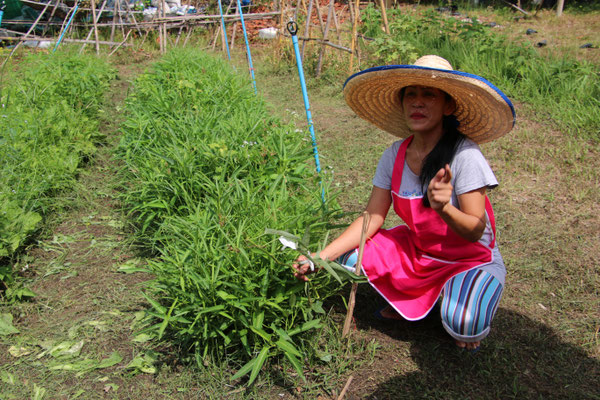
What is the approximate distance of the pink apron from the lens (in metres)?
2.14

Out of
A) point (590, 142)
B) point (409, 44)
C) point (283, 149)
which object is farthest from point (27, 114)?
point (590, 142)

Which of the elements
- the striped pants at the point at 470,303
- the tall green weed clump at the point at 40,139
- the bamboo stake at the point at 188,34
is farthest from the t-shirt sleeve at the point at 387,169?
the bamboo stake at the point at 188,34

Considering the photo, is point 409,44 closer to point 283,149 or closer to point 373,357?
point 283,149

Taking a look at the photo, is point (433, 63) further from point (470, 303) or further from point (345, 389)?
point (345, 389)

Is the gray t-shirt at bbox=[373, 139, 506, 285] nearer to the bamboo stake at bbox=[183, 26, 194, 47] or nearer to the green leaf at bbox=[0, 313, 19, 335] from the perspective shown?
the green leaf at bbox=[0, 313, 19, 335]

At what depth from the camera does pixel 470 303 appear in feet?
6.57

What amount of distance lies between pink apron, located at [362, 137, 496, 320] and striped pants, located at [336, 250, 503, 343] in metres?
0.06

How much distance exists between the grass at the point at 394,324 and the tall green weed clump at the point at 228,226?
0.15m

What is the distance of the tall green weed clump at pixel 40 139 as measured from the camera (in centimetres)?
315

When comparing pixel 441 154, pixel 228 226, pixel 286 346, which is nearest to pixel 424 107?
pixel 441 154

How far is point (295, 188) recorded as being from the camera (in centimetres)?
302

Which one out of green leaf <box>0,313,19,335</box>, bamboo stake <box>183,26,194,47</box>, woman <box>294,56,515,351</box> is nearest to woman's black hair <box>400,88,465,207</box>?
woman <box>294,56,515,351</box>

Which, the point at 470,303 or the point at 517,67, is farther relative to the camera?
the point at 517,67

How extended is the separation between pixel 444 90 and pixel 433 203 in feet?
1.73
